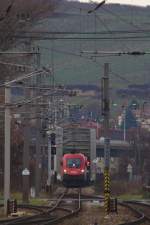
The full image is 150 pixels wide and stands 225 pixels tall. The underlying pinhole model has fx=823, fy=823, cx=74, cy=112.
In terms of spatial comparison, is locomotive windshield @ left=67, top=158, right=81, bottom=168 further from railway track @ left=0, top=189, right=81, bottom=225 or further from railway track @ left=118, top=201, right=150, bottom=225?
railway track @ left=118, top=201, right=150, bottom=225

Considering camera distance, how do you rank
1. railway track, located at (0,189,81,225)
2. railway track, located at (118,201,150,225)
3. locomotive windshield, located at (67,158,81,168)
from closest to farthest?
1. railway track, located at (0,189,81,225)
2. railway track, located at (118,201,150,225)
3. locomotive windshield, located at (67,158,81,168)

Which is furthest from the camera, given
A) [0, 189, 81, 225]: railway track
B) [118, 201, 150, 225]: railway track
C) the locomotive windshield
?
the locomotive windshield

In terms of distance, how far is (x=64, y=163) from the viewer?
55625 millimetres

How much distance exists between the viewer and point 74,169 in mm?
55250

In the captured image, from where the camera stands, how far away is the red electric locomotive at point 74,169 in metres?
54.8

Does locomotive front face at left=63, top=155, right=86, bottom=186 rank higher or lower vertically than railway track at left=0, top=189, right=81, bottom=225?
higher

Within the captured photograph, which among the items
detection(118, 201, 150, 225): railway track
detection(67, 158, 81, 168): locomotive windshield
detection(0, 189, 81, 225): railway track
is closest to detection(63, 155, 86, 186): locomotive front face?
detection(67, 158, 81, 168): locomotive windshield

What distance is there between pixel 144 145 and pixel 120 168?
643cm

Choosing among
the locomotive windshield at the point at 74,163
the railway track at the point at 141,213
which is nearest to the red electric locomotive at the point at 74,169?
the locomotive windshield at the point at 74,163

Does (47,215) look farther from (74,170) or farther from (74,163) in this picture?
(74,170)

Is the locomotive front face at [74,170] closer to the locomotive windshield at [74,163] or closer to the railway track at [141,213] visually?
the locomotive windshield at [74,163]

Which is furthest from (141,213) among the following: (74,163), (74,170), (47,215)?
(74,170)

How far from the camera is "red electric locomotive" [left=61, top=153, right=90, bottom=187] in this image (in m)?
54.8

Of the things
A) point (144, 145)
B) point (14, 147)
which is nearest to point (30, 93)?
point (14, 147)
